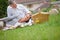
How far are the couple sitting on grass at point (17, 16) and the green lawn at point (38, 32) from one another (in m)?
0.06

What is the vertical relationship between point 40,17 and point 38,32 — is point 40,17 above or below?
above

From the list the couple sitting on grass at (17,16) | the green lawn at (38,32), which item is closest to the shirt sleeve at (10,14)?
the couple sitting on grass at (17,16)

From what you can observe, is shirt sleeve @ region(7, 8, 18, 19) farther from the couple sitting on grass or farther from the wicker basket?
the wicker basket

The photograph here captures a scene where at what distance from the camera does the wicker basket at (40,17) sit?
13.3 ft

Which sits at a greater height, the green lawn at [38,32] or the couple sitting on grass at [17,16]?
the couple sitting on grass at [17,16]

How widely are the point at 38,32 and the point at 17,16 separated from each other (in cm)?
27

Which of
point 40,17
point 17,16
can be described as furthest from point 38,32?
point 17,16

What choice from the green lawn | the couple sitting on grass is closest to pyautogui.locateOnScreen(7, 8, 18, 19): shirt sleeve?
the couple sitting on grass

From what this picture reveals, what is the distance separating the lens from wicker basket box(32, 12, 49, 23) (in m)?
4.05

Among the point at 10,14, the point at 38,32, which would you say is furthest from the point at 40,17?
the point at 10,14

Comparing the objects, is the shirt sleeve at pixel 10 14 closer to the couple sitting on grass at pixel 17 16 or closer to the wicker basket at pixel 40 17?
the couple sitting on grass at pixel 17 16

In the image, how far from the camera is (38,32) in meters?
4.02

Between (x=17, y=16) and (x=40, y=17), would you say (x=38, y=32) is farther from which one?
(x=17, y=16)

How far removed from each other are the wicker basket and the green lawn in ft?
0.14
